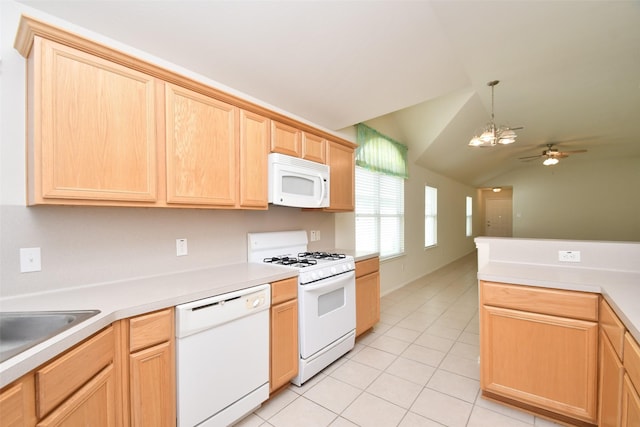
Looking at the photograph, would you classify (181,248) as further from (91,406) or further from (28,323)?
(91,406)

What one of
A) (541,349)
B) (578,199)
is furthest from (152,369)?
(578,199)

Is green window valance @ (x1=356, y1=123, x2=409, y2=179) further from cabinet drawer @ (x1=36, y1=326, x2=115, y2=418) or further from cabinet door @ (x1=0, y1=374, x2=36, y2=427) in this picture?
cabinet door @ (x1=0, y1=374, x2=36, y2=427)

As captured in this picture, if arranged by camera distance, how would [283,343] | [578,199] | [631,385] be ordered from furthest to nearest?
[578,199] → [283,343] → [631,385]

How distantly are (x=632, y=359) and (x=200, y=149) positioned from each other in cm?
233

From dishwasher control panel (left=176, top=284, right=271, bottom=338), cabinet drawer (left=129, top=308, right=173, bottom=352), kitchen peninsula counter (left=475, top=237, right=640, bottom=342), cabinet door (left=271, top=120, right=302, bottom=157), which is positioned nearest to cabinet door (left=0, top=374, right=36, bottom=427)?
cabinet drawer (left=129, top=308, right=173, bottom=352)

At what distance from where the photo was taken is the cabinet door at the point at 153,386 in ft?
4.05

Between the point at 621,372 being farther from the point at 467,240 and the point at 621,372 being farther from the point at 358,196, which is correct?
the point at 467,240

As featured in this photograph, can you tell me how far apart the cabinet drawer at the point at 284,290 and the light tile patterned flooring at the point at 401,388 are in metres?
0.72

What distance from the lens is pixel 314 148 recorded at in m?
2.58

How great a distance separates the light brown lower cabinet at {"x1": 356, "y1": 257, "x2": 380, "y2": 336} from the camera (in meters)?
2.70

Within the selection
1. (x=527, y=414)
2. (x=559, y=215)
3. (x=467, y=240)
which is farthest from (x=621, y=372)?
(x=559, y=215)

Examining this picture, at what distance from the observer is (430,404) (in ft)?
6.09

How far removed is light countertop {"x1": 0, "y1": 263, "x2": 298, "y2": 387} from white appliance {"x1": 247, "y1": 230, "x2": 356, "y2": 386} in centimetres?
24

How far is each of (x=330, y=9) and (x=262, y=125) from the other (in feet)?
2.93
